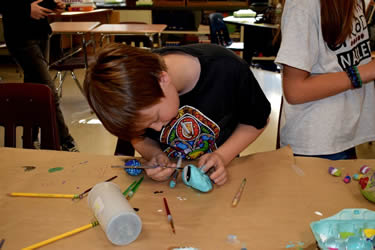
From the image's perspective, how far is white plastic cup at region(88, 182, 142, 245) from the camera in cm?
72

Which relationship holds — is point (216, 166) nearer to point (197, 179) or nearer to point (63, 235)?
point (197, 179)

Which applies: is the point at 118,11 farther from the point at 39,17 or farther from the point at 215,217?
the point at 215,217

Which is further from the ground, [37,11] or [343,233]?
[37,11]

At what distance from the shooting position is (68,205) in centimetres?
88

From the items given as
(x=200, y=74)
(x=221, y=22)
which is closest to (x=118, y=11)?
(x=221, y=22)

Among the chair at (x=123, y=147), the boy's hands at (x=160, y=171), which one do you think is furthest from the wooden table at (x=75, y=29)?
the boy's hands at (x=160, y=171)

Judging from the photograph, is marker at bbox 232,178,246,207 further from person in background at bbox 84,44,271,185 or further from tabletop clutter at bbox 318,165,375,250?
tabletop clutter at bbox 318,165,375,250

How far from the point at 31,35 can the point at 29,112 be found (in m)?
1.31

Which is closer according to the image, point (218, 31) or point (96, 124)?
point (96, 124)

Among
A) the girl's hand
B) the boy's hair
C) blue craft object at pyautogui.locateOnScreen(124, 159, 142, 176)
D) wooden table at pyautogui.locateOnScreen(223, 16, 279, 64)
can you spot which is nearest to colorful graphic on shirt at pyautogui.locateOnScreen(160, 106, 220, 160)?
blue craft object at pyautogui.locateOnScreen(124, 159, 142, 176)

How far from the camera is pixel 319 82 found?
101cm

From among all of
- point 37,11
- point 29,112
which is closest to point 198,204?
point 29,112

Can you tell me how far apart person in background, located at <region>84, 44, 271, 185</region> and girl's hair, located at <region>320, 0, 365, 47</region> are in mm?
233

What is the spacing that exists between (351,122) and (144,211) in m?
0.67
